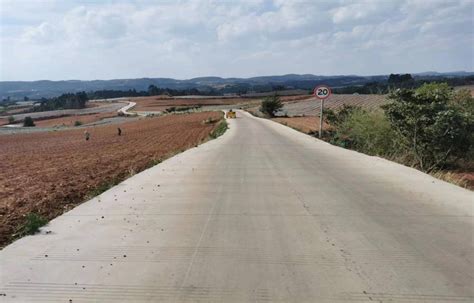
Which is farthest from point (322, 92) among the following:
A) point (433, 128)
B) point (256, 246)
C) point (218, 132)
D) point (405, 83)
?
point (256, 246)

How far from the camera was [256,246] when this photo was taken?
5719mm

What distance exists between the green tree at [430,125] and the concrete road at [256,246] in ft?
19.6

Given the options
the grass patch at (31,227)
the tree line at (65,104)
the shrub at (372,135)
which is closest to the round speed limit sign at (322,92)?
the shrub at (372,135)

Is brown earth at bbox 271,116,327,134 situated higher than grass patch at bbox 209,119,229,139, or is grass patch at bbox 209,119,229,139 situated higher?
grass patch at bbox 209,119,229,139

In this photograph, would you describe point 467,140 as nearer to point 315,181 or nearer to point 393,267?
point 315,181

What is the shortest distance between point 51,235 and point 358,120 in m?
20.2

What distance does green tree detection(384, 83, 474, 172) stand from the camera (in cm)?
1522

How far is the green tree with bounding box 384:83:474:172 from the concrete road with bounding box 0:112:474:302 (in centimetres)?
597

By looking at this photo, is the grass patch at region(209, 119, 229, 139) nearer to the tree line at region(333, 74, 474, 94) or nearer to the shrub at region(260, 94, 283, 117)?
the tree line at region(333, 74, 474, 94)

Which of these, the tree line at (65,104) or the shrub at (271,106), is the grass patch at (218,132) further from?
the tree line at (65,104)

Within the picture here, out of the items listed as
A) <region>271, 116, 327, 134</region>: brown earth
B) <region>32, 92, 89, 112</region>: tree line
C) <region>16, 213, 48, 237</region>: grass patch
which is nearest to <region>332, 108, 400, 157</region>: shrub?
<region>271, 116, 327, 134</region>: brown earth

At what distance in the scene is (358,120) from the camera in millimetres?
24203

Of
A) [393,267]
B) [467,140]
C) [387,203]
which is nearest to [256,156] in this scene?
[467,140]

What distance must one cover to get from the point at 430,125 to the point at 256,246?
11897mm
